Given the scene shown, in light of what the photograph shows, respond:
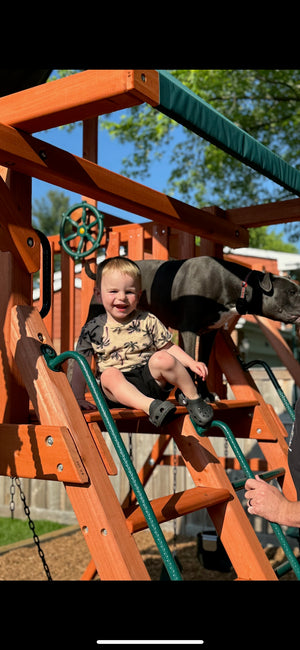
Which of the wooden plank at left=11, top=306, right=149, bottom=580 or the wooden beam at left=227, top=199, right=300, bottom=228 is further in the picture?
the wooden beam at left=227, top=199, right=300, bottom=228

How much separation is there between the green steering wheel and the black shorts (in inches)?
72.4

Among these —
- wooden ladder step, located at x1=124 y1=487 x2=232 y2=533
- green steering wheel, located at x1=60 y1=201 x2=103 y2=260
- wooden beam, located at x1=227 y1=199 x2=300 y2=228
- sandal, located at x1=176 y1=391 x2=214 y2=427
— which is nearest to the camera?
wooden ladder step, located at x1=124 y1=487 x2=232 y2=533

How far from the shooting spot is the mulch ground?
6.05m

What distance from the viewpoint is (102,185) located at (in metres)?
3.02

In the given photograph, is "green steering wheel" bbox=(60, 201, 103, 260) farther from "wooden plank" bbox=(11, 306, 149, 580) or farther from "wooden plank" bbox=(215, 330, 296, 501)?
"wooden plank" bbox=(11, 306, 149, 580)

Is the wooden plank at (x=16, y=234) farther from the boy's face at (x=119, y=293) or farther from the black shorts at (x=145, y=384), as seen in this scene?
the black shorts at (x=145, y=384)

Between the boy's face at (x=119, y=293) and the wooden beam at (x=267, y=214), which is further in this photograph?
the wooden beam at (x=267, y=214)

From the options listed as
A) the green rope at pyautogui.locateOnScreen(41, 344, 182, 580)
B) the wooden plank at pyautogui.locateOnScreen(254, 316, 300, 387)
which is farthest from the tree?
the green rope at pyautogui.locateOnScreen(41, 344, 182, 580)

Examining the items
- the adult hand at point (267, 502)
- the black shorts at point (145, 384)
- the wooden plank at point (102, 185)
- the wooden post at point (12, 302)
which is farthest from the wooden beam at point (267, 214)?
the adult hand at point (267, 502)

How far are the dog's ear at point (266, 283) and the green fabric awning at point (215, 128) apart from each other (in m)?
0.55

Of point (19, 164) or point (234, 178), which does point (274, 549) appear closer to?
point (19, 164)

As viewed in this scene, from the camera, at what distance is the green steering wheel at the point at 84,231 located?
4.66 m

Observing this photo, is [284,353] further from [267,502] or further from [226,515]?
[267,502]

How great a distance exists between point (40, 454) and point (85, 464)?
20cm
